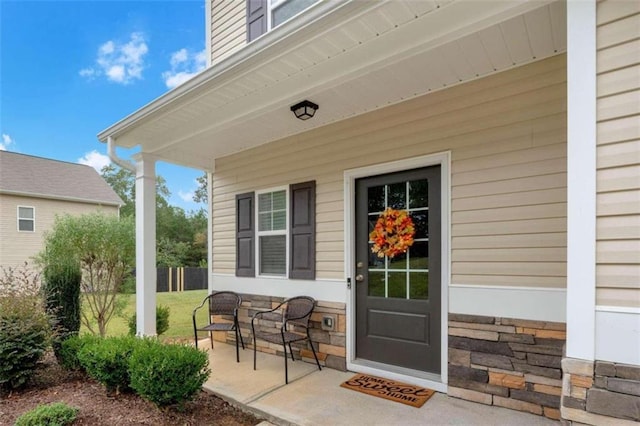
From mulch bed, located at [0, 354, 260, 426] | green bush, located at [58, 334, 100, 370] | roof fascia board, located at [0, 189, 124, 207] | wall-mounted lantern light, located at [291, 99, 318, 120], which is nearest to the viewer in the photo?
mulch bed, located at [0, 354, 260, 426]

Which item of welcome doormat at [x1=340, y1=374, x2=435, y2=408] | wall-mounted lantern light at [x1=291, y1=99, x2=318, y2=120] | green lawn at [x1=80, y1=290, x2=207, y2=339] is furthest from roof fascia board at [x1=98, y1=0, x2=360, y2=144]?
green lawn at [x1=80, y1=290, x2=207, y2=339]

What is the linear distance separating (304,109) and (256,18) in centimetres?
200

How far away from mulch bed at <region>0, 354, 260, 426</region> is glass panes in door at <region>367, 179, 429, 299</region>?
1.63 meters

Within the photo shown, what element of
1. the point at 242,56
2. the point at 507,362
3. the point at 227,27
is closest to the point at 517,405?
the point at 507,362

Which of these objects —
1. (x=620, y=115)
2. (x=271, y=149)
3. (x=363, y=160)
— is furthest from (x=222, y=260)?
(x=620, y=115)

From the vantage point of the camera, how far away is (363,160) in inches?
134

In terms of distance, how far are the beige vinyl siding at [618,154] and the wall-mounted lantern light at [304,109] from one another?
2.15 m

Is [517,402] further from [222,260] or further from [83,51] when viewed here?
[83,51]

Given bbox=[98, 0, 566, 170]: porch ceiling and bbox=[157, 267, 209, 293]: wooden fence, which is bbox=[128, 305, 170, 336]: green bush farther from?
bbox=[157, 267, 209, 293]: wooden fence

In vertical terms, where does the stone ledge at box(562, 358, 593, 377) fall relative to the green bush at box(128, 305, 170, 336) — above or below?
above

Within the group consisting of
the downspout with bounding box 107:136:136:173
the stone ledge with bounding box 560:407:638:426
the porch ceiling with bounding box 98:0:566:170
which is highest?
the porch ceiling with bounding box 98:0:566:170

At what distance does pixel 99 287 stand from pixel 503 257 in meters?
5.49

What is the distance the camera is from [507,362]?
2.53m

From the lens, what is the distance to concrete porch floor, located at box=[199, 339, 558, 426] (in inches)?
95.6
